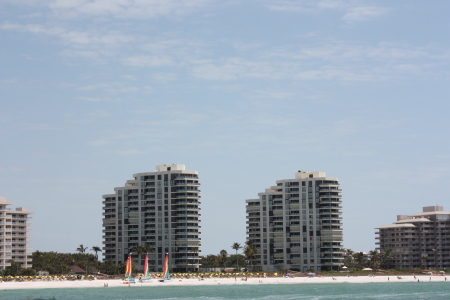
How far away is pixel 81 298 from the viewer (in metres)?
152

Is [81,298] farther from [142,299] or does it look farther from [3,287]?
[3,287]

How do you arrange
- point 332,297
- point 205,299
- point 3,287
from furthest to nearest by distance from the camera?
point 3,287 → point 332,297 → point 205,299

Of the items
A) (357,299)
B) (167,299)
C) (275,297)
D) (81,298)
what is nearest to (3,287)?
→ (81,298)

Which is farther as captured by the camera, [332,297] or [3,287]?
[3,287]

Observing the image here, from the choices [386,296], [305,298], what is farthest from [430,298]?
[305,298]

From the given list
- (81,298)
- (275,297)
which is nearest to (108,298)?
(81,298)

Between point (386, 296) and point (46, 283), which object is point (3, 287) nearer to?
point (46, 283)

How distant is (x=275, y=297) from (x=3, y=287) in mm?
70882

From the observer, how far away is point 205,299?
145 meters

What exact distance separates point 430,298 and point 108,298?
60.0 meters

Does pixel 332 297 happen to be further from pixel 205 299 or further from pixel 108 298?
pixel 108 298

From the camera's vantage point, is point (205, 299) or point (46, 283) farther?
point (46, 283)

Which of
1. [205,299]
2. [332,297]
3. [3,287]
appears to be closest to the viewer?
[205,299]

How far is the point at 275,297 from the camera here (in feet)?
500
